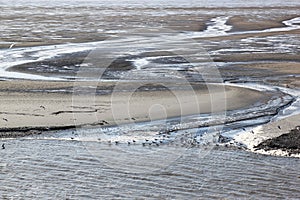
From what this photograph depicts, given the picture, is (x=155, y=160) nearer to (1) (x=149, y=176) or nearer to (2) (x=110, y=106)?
(1) (x=149, y=176)

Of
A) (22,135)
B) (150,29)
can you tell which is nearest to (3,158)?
(22,135)

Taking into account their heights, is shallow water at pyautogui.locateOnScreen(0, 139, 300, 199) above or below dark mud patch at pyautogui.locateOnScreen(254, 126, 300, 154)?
above

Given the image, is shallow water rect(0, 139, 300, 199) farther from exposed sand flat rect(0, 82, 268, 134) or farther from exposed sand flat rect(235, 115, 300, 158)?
exposed sand flat rect(0, 82, 268, 134)

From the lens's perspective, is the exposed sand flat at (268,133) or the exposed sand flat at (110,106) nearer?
the exposed sand flat at (268,133)

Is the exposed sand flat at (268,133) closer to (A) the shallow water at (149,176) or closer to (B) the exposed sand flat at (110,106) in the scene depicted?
(A) the shallow water at (149,176)

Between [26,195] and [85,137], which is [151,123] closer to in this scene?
[85,137]

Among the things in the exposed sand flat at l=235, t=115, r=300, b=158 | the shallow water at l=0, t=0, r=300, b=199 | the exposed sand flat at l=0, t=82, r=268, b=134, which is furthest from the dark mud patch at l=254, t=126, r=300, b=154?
the exposed sand flat at l=0, t=82, r=268, b=134

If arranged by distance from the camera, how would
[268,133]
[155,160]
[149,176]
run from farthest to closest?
[268,133] < [155,160] < [149,176]

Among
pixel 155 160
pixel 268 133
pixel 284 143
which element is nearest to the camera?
pixel 155 160

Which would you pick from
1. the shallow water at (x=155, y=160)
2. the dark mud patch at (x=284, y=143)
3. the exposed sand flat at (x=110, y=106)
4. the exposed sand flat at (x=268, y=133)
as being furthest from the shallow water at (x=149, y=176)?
the exposed sand flat at (x=110, y=106)

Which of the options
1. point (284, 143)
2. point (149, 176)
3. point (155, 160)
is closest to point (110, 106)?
point (155, 160)
